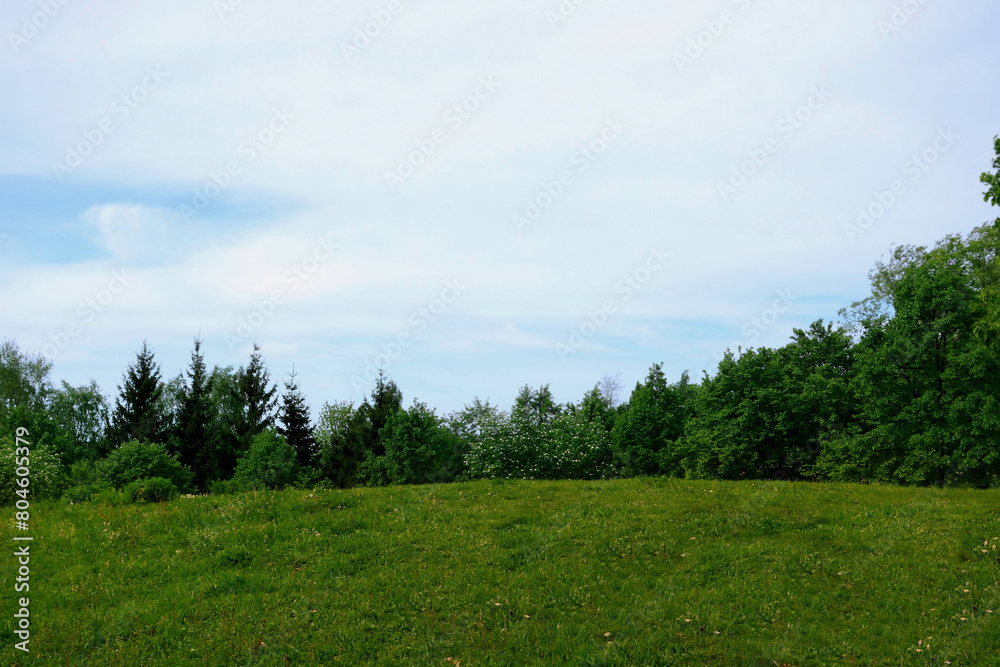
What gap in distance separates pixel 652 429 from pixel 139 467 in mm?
30752

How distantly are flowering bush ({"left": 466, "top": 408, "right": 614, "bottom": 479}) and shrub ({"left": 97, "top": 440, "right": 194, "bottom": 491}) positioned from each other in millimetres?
18191

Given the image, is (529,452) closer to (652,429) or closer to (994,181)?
(652,429)

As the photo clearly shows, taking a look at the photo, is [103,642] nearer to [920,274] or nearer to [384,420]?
[920,274]

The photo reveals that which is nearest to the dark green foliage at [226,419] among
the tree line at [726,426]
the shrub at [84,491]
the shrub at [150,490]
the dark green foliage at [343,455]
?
the tree line at [726,426]

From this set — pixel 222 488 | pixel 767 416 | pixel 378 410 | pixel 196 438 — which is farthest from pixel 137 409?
pixel 767 416

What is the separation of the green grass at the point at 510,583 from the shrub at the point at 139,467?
3151mm

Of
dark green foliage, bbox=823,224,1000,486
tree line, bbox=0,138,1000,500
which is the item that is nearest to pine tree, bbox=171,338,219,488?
tree line, bbox=0,138,1000,500

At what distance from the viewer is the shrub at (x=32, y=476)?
20969mm

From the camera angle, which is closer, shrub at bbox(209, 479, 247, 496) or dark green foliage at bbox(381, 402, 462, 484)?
shrub at bbox(209, 479, 247, 496)

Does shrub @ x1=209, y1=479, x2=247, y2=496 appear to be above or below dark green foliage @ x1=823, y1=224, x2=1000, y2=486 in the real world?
below

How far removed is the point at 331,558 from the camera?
13.6 meters

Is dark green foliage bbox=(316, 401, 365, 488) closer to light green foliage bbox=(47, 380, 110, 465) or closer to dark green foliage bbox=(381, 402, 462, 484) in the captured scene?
dark green foliage bbox=(381, 402, 462, 484)

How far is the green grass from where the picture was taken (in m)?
10.3

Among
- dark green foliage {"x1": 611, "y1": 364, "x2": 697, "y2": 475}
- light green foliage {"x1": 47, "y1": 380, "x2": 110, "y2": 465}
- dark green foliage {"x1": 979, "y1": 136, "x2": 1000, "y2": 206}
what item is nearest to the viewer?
dark green foliage {"x1": 979, "y1": 136, "x2": 1000, "y2": 206}
